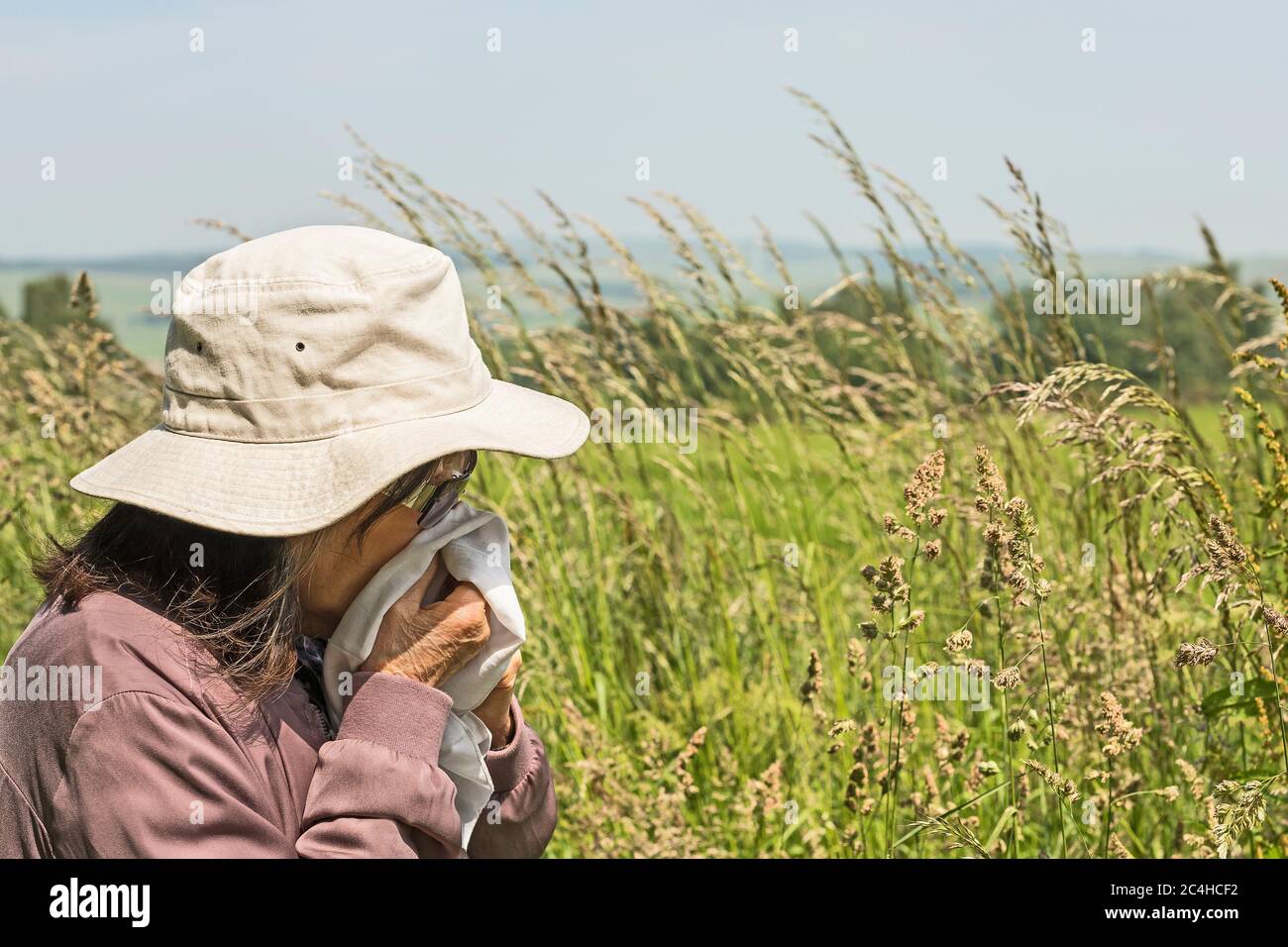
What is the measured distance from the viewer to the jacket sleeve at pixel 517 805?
1.84m

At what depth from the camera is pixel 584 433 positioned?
1.68m

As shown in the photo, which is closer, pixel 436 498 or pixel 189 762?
pixel 189 762

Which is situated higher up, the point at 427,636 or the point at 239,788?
the point at 427,636

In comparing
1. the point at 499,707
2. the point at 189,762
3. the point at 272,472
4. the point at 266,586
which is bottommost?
the point at 499,707

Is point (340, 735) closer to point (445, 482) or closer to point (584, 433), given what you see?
point (445, 482)

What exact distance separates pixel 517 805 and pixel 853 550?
7.44 ft

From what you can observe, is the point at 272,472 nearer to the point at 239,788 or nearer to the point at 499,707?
the point at 239,788

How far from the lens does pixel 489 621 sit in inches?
63.8

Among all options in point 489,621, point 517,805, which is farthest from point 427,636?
point 517,805

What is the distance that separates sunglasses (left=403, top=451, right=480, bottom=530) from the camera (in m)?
1.56

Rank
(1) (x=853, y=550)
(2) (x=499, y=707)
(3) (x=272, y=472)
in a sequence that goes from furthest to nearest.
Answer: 1. (1) (x=853, y=550)
2. (2) (x=499, y=707)
3. (3) (x=272, y=472)
